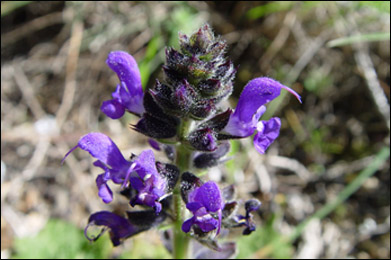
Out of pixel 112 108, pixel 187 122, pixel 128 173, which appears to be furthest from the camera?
pixel 187 122

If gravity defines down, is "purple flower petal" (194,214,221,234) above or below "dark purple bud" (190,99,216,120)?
below

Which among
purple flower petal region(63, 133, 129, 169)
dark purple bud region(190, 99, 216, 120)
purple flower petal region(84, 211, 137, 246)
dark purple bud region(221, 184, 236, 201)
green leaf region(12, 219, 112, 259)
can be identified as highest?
dark purple bud region(190, 99, 216, 120)

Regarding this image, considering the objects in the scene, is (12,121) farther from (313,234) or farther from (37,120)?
(313,234)

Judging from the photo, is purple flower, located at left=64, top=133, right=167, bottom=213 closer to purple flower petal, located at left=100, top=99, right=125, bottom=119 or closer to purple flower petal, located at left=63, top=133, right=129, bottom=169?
purple flower petal, located at left=63, top=133, right=129, bottom=169

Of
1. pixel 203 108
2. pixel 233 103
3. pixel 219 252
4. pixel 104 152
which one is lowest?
pixel 219 252

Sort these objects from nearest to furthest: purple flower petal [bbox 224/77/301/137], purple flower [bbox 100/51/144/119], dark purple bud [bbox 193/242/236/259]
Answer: purple flower petal [bbox 224/77/301/137] < purple flower [bbox 100/51/144/119] < dark purple bud [bbox 193/242/236/259]

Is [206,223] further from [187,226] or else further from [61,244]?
[61,244]

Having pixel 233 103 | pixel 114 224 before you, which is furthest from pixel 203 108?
pixel 233 103

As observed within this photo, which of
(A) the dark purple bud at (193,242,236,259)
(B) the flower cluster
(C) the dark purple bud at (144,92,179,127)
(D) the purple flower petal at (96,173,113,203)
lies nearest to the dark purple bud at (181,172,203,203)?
(B) the flower cluster
